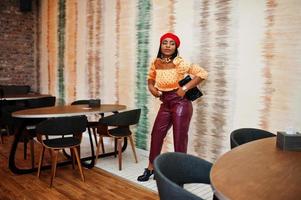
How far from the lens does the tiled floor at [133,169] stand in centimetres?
315

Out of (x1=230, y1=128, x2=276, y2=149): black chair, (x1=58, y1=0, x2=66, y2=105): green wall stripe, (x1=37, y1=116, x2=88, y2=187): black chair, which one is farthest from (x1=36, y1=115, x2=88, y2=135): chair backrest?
(x1=58, y1=0, x2=66, y2=105): green wall stripe

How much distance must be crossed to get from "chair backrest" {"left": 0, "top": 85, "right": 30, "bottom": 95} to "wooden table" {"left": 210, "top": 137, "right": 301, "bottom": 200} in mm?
5505

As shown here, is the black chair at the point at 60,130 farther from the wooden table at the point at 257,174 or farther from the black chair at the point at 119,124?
the wooden table at the point at 257,174

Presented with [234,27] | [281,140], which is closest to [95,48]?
[234,27]

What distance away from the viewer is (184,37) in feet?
12.4

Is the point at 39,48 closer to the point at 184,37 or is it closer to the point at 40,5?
the point at 40,5

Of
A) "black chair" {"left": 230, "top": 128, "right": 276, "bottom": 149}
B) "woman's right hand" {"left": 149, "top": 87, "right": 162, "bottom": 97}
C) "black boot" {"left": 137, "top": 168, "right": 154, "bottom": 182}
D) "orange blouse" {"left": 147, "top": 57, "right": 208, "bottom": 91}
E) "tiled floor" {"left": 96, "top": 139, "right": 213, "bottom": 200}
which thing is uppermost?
"orange blouse" {"left": 147, "top": 57, "right": 208, "bottom": 91}

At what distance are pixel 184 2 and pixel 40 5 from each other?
400cm

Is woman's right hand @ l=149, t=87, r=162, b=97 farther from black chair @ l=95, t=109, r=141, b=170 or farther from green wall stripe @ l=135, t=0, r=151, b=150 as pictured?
green wall stripe @ l=135, t=0, r=151, b=150

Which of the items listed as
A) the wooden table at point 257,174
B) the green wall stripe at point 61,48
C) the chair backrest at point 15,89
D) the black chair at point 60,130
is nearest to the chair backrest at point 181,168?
the wooden table at point 257,174

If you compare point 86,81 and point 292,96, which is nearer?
point 292,96

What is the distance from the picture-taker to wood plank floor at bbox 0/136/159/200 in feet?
9.73

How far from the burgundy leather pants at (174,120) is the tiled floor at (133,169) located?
36 cm

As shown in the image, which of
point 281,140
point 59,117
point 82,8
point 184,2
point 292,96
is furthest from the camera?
point 82,8
